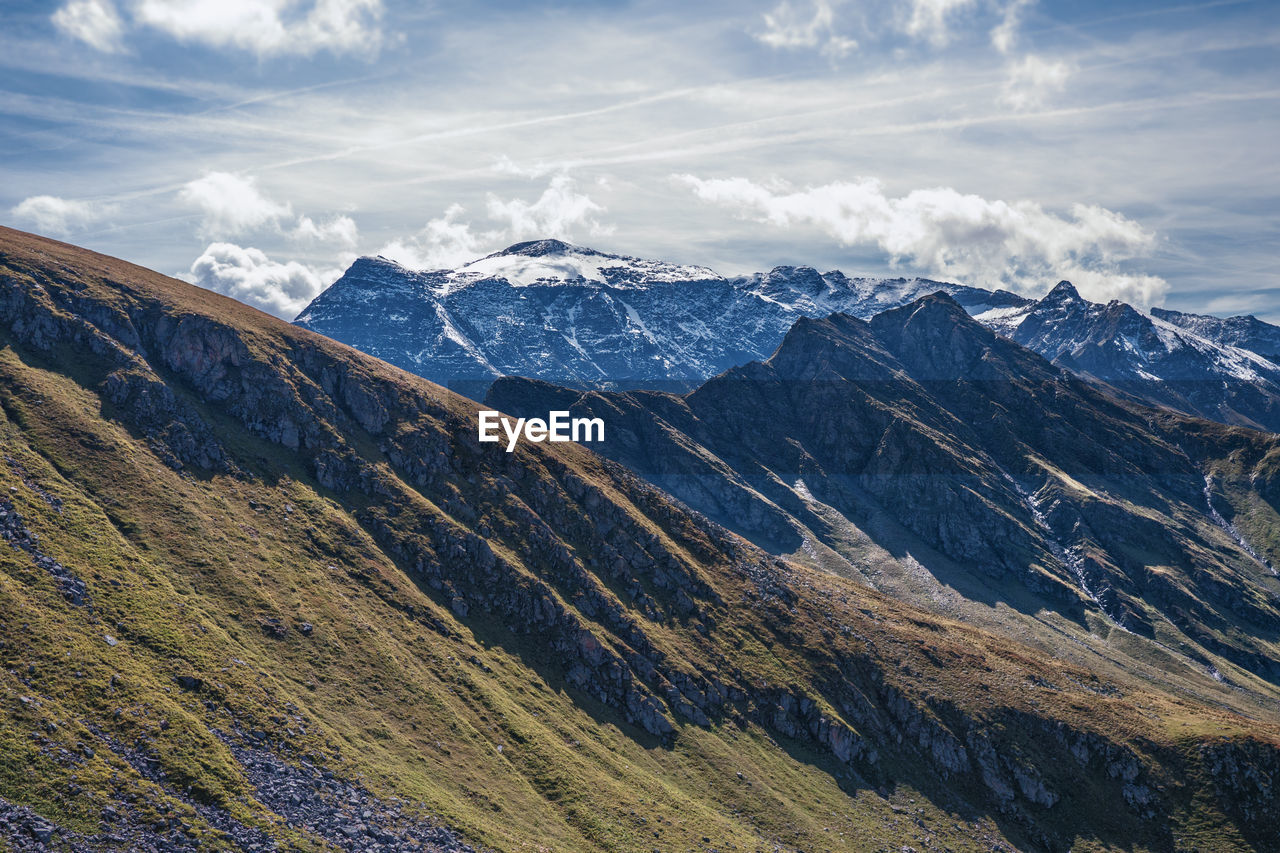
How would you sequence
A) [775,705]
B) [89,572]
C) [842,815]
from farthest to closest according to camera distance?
[775,705], [842,815], [89,572]

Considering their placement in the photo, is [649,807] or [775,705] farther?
[775,705]

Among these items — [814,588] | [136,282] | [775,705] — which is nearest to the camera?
[775,705]

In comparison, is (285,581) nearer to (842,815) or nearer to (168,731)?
(168,731)

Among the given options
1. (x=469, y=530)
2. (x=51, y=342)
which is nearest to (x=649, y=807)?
(x=469, y=530)

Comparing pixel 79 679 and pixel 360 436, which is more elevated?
pixel 360 436

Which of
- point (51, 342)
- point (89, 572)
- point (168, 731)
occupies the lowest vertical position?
point (168, 731)

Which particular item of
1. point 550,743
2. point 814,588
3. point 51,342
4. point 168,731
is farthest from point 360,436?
point 814,588
